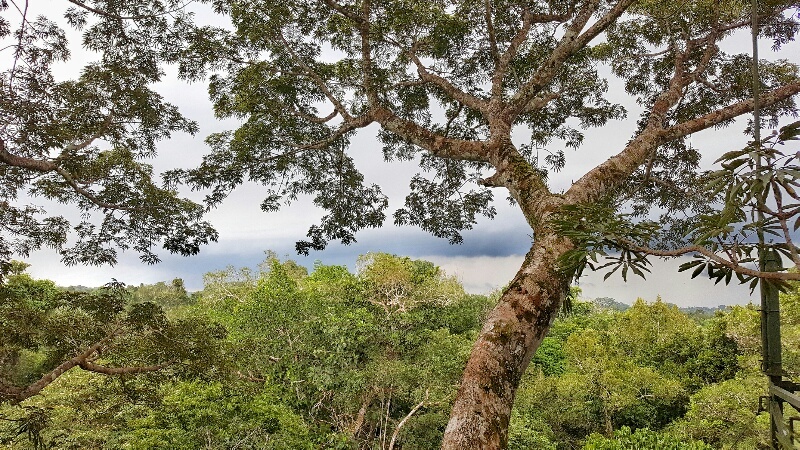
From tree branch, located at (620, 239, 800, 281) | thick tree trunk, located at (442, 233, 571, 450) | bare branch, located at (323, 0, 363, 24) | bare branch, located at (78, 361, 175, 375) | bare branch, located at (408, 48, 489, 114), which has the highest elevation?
bare branch, located at (323, 0, 363, 24)

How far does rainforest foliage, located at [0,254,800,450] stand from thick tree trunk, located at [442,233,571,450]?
0.25 metres

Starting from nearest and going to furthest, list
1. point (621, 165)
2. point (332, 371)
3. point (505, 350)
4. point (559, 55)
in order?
point (505, 350), point (621, 165), point (559, 55), point (332, 371)

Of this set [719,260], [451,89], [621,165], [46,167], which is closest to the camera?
[719,260]

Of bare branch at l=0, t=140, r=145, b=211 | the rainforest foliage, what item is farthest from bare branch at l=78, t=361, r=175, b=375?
bare branch at l=0, t=140, r=145, b=211

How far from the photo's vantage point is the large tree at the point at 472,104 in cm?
237

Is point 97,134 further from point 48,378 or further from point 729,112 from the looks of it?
point 729,112

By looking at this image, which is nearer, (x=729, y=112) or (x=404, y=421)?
(x=729, y=112)

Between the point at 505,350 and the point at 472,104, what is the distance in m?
2.30

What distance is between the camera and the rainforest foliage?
3609mm

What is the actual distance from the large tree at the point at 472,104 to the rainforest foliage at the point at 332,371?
771 millimetres

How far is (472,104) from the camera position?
362 cm

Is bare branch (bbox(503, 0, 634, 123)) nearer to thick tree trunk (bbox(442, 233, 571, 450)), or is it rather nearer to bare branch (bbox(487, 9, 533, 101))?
bare branch (bbox(487, 9, 533, 101))

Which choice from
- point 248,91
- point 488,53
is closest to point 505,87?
point 488,53

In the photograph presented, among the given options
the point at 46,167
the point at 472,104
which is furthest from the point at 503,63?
the point at 46,167
